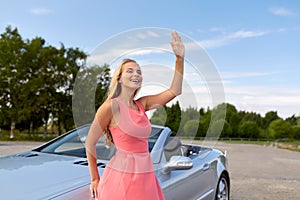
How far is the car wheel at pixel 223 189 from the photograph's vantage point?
4570mm

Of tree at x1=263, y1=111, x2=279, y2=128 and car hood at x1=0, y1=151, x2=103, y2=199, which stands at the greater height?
tree at x1=263, y1=111, x2=279, y2=128

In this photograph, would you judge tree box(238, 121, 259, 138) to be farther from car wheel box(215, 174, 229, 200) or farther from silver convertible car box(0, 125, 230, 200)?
silver convertible car box(0, 125, 230, 200)

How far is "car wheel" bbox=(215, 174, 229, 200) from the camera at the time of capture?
4.57 m

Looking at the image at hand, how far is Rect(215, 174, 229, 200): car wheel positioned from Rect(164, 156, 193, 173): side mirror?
1.67 m

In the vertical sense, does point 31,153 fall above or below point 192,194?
above

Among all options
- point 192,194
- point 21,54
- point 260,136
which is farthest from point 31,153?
point 260,136

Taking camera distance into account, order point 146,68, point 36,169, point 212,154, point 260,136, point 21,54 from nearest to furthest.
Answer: point 146,68
point 36,169
point 212,154
point 21,54
point 260,136

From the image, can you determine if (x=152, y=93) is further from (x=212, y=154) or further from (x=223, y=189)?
(x=223, y=189)

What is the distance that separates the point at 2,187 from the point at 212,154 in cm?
302

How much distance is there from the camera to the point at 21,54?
27.5m

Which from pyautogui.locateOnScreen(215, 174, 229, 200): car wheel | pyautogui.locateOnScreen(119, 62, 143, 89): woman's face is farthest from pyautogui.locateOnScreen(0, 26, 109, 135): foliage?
pyautogui.locateOnScreen(119, 62, 143, 89): woman's face

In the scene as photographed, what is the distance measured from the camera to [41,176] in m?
2.56

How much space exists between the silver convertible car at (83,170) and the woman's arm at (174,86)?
0.45 meters

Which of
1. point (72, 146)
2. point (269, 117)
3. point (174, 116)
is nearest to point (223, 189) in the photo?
point (72, 146)
